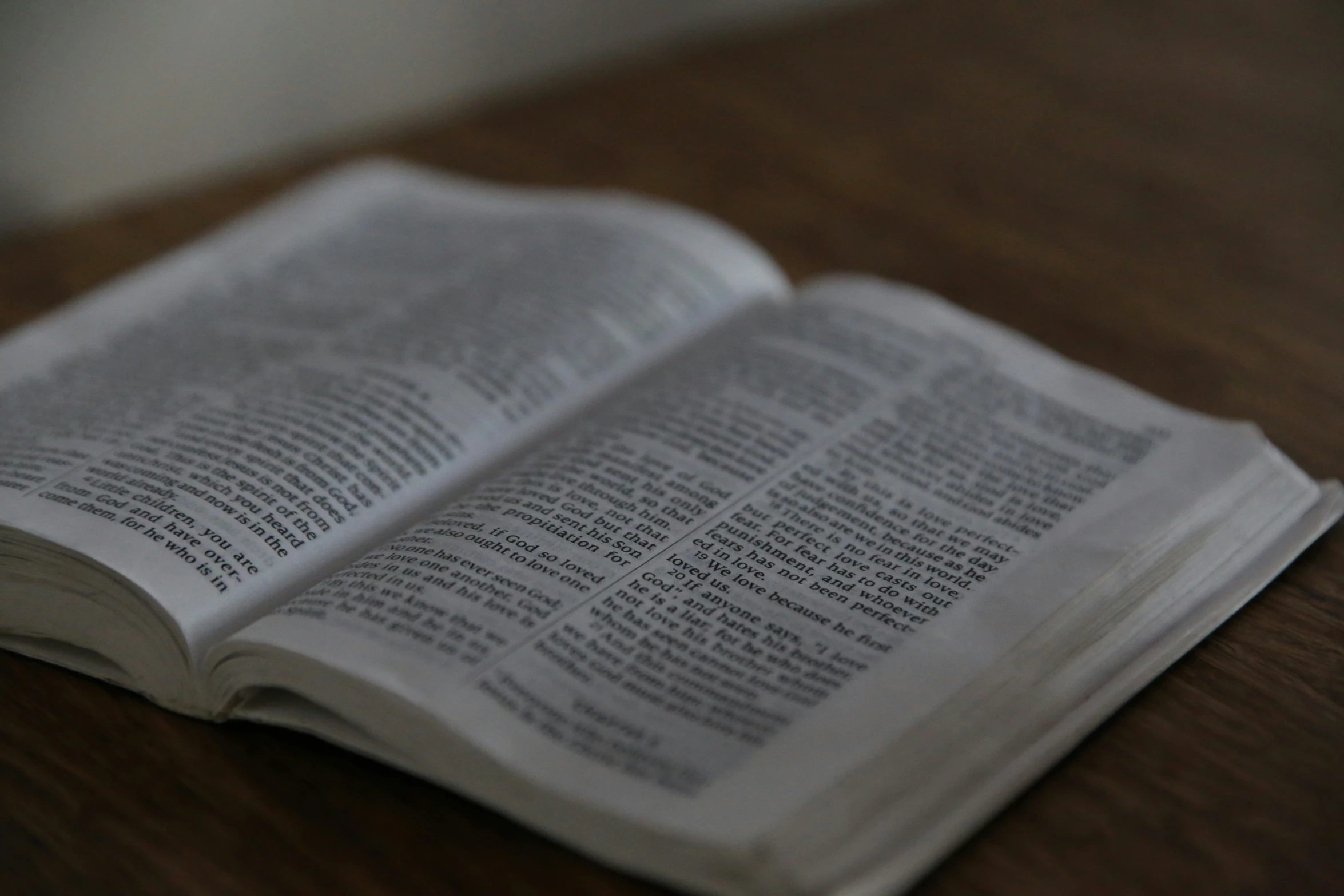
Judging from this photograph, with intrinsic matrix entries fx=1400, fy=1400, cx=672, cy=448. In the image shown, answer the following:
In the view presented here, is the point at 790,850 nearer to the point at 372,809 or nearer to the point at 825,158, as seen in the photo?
the point at 372,809

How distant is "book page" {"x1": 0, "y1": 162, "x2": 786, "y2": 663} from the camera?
22.5 inches

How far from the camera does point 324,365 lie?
71 cm

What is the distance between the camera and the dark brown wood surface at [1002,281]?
480 millimetres

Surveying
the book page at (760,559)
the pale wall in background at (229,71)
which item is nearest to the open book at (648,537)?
the book page at (760,559)

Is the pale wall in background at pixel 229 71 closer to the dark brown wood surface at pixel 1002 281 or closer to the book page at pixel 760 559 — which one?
the dark brown wood surface at pixel 1002 281

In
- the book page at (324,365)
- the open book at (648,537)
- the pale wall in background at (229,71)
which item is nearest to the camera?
the open book at (648,537)

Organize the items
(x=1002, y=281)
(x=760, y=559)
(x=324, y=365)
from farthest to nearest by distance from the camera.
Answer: (x=1002, y=281) → (x=324, y=365) → (x=760, y=559)

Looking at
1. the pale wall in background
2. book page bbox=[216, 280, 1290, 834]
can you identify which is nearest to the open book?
book page bbox=[216, 280, 1290, 834]

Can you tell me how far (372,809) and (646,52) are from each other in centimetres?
96

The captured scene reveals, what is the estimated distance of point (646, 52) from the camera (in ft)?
4.33

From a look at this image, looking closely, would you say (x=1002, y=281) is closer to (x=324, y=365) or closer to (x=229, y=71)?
(x=324, y=365)

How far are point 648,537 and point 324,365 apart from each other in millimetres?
235

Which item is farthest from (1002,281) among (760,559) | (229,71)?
(229,71)

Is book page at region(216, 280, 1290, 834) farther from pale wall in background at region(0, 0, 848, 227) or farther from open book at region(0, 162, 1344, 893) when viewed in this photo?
pale wall in background at region(0, 0, 848, 227)
